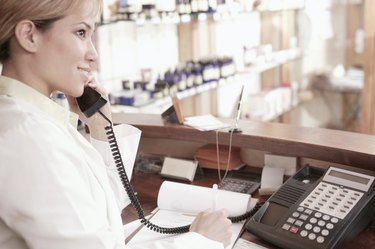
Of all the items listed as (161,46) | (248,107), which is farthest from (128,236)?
(248,107)

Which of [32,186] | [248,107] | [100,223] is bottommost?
[248,107]

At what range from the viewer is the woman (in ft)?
2.69

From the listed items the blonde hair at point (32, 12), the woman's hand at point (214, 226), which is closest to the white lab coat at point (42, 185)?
the blonde hair at point (32, 12)

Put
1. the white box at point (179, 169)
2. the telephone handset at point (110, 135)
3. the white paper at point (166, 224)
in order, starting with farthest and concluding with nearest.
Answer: the white box at point (179, 169)
the telephone handset at point (110, 135)
the white paper at point (166, 224)

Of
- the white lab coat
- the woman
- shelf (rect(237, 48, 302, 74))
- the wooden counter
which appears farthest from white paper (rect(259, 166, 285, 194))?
shelf (rect(237, 48, 302, 74))

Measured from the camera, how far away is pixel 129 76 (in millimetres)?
3365

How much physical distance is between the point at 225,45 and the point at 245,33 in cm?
34

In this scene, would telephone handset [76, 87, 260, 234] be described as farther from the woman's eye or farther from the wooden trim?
the wooden trim

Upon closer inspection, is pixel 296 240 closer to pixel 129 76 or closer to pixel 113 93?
pixel 113 93

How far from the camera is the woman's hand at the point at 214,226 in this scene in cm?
113

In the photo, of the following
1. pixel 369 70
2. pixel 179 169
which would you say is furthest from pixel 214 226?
pixel 369 70

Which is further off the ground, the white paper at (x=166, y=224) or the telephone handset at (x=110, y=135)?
the telephone handset at (x=110, y=135)

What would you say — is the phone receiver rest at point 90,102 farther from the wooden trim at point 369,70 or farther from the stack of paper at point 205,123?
the wooden trim at point 369,70

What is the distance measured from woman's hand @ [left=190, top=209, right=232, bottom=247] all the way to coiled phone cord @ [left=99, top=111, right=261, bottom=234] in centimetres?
11
